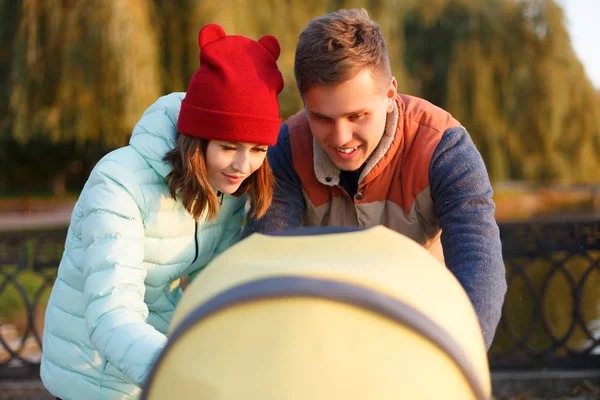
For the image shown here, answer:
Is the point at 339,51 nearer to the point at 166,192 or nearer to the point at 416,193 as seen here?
the point at 416,193

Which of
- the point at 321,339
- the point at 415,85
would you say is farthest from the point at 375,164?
the point at 415,85

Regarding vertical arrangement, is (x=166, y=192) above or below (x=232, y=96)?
below

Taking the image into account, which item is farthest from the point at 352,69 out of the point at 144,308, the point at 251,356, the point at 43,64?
the point at 43,64

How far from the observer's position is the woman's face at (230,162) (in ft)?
5.63

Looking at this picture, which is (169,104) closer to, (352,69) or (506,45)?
(352,69)

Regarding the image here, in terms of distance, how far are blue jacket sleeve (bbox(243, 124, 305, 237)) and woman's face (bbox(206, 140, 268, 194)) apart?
0.14 m

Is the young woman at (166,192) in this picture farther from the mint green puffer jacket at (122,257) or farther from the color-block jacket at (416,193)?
the color-block jacket at (416,193)

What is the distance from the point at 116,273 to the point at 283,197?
0.60 meters

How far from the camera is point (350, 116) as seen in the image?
5.57 ft

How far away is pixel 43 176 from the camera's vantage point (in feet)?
62.7

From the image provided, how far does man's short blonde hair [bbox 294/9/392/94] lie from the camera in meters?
1.65

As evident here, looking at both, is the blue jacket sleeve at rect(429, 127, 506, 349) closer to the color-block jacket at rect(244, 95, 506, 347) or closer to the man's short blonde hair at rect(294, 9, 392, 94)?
the color-block jacket at rect(244, 95, 506, 347)

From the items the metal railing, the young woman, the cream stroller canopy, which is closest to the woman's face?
the young woman

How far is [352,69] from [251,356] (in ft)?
3.09
